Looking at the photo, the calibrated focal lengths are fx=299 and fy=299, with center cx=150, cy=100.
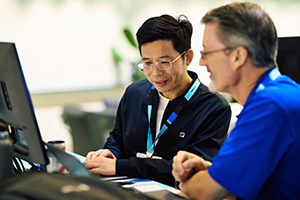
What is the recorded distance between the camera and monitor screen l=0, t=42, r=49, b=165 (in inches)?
43.4

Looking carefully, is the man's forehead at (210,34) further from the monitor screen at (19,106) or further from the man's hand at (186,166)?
the monitor screen at (19,106)

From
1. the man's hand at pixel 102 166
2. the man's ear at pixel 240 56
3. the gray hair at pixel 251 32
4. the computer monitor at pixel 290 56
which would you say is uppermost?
the gray hair at pixel 251 32

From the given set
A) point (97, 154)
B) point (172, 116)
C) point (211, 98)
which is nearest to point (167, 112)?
point (172, 116)

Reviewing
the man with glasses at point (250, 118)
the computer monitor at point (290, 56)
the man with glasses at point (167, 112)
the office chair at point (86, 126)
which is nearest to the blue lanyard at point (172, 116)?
the man with glasses at point (167, 112)

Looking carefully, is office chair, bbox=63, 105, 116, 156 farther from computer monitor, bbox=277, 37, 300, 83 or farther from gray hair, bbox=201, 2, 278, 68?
gray hair, bbox=201, 2, 278, 68

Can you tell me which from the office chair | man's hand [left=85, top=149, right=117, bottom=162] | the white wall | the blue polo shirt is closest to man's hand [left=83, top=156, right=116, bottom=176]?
man's hand [left=85, top=149, right=117, bottom=162]

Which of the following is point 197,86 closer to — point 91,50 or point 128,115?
point 128,115

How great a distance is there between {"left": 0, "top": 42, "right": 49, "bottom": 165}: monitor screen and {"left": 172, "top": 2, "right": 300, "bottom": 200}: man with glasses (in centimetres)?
57

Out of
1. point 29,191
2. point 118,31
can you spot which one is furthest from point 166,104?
point 118,31

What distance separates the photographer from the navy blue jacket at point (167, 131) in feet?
5.13

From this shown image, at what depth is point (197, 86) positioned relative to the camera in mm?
1881

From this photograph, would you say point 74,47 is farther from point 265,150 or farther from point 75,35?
point 265,150

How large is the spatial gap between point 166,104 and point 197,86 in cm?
23

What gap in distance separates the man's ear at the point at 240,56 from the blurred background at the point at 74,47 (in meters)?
3.07
